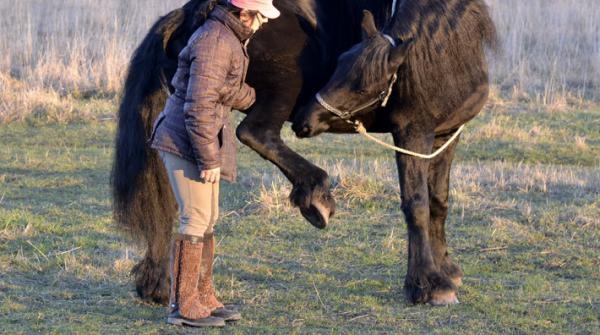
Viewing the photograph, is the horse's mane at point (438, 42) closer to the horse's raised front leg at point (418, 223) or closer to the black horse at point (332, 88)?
the black horse at point (332, 88)

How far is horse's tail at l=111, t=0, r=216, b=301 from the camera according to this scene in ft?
18.4

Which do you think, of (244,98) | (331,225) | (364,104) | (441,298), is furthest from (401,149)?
(331,225)

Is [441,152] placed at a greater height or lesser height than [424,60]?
lesser

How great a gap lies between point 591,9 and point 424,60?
12.6 m

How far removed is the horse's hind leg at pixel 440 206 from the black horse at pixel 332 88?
0.23 m

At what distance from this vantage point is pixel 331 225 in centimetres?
757

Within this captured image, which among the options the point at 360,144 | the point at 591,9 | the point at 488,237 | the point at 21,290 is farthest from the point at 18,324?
the point at 591,9

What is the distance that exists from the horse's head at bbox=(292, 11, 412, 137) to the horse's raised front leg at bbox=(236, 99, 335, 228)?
0.43ft

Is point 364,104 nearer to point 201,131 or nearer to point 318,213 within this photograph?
point 318,213

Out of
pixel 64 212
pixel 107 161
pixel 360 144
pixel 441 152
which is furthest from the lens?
pixel 360 144

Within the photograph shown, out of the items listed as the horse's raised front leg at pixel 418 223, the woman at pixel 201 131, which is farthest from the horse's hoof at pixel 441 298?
the woman at pixel 201 131

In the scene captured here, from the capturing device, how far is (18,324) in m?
5.18

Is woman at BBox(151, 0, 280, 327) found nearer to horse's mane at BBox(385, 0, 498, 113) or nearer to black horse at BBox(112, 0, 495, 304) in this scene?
black horse at BBox(112, 0, 495, 304)

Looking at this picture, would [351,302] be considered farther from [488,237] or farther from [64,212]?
[64,212]
